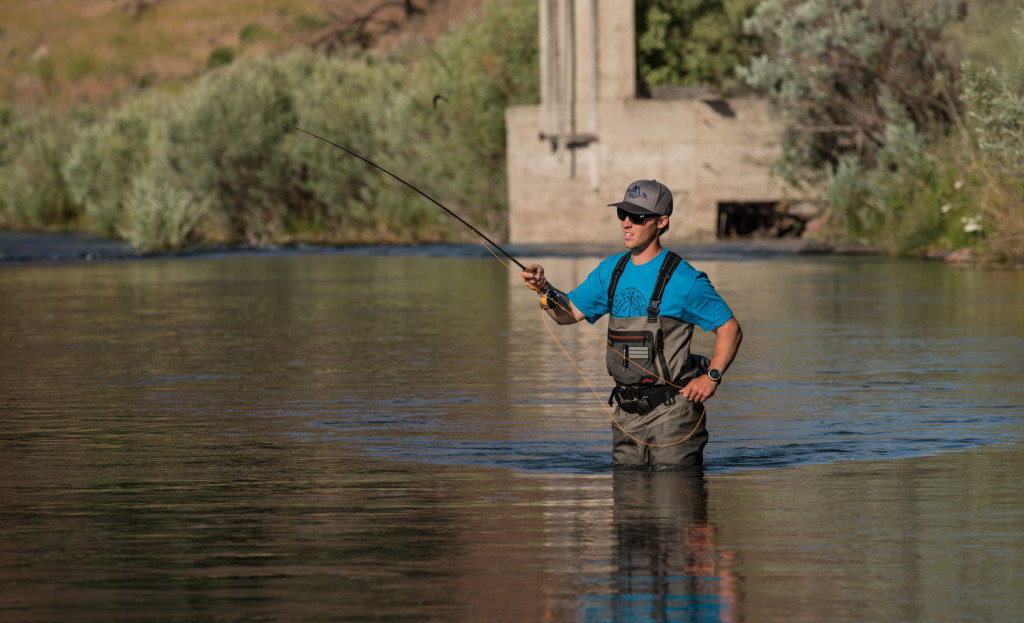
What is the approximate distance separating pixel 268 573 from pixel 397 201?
143 feet

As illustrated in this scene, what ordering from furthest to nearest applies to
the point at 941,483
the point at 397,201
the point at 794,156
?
1. the point at 397,201
2. the point at 794,156
3. the point at 941,483

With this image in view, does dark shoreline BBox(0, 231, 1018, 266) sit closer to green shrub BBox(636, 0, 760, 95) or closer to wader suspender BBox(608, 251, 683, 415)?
green shrub BBox(636, 0, 760, 95)

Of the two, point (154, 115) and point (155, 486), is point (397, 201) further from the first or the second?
point (155, 486)

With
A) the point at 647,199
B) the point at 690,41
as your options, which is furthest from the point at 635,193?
the point at 690,41

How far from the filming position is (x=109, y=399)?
42.8 feet

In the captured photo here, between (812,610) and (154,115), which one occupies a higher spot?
(154,115)

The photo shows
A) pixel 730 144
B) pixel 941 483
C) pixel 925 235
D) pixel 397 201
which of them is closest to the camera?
pixel 941 483

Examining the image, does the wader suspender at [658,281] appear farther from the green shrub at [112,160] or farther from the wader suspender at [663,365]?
the green shrub at [112,160]

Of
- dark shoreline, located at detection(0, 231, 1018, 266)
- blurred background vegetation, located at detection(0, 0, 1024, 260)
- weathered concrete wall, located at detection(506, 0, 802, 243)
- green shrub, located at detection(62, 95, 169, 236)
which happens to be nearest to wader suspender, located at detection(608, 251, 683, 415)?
blurred background vegetation, located at detection(0, 0, 1024, 260)

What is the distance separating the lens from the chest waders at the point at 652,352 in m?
8.90

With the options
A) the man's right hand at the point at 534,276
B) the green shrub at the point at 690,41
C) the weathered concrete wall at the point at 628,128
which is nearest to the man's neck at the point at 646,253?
the man's right hand at the point at 534,276

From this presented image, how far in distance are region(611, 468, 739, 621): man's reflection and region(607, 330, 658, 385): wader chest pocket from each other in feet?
1.75

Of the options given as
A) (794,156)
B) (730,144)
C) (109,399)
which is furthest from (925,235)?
(109,399)

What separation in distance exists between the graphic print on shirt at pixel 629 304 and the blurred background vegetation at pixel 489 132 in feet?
21.1
